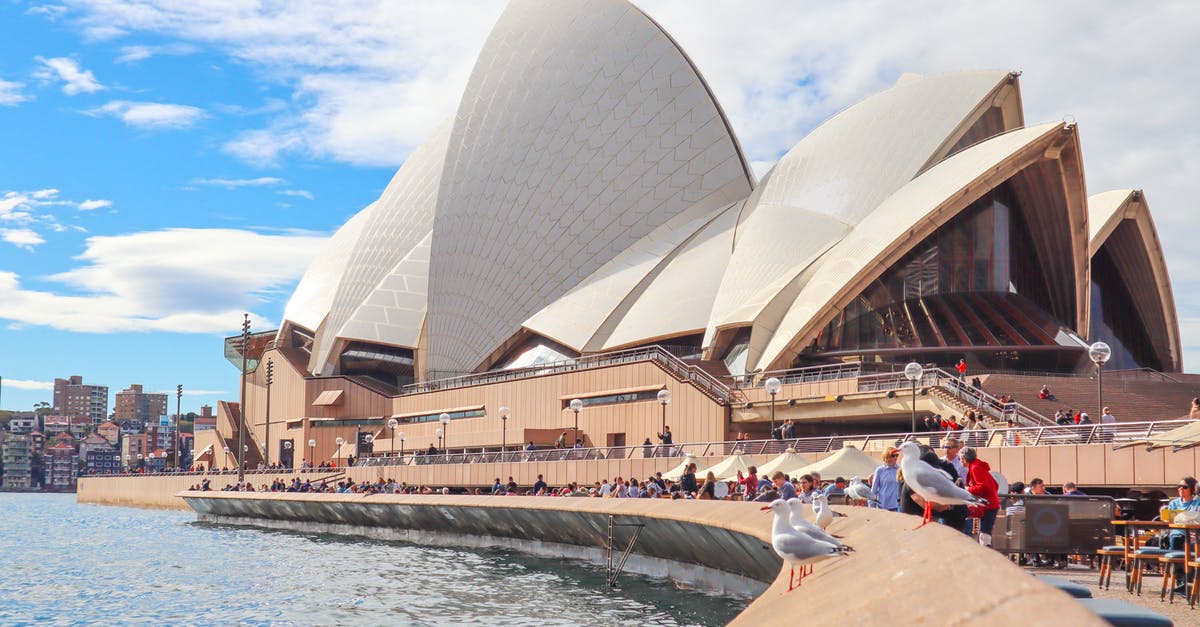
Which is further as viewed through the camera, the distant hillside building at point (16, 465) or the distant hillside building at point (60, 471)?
the distant hillside building at point (60, 471)

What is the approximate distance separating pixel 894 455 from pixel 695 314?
29807 millimetres

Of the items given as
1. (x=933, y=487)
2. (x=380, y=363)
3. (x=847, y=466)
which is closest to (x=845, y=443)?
(x=847, y=466)

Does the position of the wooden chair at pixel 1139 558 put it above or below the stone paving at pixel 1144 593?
above

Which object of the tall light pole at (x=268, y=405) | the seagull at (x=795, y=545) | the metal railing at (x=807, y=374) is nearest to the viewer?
the seagull at (x=795, y=545)

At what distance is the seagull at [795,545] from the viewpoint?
695 cm

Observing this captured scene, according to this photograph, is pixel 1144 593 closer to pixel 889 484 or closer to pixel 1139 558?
pixel 1139 558

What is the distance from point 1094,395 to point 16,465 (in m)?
153

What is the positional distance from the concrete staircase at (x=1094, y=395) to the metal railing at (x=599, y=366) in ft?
26.5

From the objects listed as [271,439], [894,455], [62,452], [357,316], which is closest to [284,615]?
[894,455]

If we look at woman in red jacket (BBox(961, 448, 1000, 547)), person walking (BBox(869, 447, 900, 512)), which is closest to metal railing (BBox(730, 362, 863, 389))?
person walking (BBox(869, 447, 900, 512))

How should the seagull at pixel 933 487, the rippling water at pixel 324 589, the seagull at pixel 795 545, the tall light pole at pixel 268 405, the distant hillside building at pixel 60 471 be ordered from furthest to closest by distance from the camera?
1. the distant hillside building at pixel 60 471
2. the tall light pole at pixel 268 405
3. the rippling water at pixel 324 589
4. the seagull at pixel 933 487
5. the seagull at pixel 795 545

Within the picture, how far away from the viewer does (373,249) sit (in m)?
58.1

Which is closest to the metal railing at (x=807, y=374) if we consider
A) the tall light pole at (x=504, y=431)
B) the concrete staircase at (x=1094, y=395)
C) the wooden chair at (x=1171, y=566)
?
the concrete staircase at (x=1094, y=395)

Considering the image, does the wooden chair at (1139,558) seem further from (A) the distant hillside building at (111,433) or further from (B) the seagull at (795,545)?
Result: (A) the distant hillside building at (111,433)
